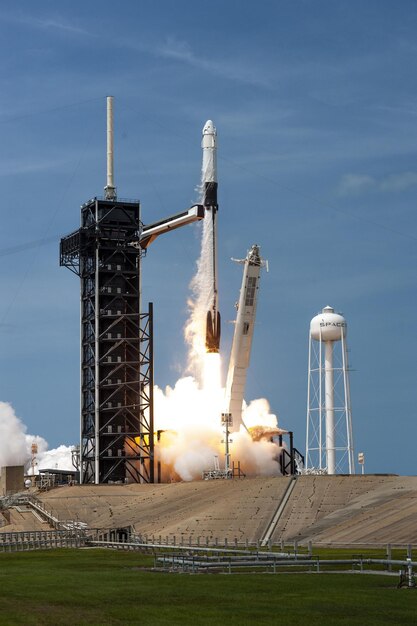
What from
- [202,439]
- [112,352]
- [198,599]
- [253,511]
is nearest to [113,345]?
[112,352]

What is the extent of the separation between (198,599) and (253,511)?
150 ft

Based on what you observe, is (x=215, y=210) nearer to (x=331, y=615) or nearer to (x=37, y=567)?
(x=37, y=567)

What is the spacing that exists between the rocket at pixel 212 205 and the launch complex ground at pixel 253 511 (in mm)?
17416

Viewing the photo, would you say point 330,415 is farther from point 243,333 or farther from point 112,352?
point 112,352

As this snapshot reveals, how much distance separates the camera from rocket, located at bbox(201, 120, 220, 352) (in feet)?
393

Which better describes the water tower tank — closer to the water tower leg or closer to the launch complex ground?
the water tower leg

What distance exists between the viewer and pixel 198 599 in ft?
125

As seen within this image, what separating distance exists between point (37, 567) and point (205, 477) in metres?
63.9

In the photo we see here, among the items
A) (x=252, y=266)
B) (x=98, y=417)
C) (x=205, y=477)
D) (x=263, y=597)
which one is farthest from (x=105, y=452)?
(x=263, y=597)

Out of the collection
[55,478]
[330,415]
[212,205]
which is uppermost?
[212,205]

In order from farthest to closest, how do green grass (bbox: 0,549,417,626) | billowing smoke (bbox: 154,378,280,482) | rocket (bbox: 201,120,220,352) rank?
billowing smoke (bbox: 154,378,280,482)
rocket (bbox: 201,120,220,352)
green grass (bbox: 0,549,417,626)

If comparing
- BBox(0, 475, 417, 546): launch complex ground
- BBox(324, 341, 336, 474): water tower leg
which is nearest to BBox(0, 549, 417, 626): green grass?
BBox(0, 475, 417, 546): launch complex ground

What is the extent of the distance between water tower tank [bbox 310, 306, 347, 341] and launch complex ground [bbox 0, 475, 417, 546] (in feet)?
87.2

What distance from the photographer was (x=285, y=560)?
5175 cm
